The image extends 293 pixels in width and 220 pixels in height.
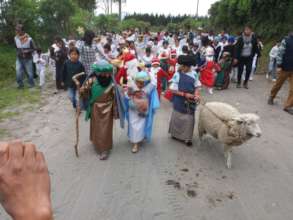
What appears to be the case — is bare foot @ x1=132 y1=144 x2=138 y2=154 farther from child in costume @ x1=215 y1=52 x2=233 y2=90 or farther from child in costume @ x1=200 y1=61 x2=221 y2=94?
child in costume @ x1=215 y1=52 x2=233 y2=90

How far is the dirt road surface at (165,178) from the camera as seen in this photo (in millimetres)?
3730

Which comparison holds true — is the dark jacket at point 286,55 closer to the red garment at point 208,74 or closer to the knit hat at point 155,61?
the red garment at point 208,74

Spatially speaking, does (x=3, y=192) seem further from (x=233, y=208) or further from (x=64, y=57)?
(x=64, y=57)

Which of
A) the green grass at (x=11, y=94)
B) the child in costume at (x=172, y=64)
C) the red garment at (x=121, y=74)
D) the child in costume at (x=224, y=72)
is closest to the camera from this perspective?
the green grass at (x=11, y=94)

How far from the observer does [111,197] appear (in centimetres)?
399

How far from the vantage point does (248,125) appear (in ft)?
14.7

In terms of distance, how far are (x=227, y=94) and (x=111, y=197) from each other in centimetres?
707

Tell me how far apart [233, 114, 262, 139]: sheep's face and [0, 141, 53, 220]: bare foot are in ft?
13.3

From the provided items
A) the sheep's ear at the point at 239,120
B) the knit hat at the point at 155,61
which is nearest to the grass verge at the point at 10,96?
the knit hat at the point at 155,61

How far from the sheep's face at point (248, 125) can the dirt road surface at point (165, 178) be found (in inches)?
26.9

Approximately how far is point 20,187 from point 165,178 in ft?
12.4

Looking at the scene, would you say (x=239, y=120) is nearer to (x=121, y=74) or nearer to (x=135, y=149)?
(x=135, y=149)

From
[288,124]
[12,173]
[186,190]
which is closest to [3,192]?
[12,173]

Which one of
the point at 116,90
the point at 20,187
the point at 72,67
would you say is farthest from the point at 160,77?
the point at 20,187
